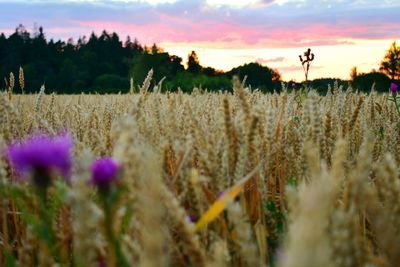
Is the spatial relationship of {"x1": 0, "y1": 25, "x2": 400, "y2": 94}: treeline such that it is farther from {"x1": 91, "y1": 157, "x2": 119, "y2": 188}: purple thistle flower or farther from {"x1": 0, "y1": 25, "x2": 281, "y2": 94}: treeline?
{"x1": 91, "y1": 157, "x2": 119, "y2": 188}: purple thistle flower

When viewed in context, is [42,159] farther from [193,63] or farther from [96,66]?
[96,66]

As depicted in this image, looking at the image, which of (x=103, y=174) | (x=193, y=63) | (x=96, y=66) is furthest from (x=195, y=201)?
(x=96, y=66)

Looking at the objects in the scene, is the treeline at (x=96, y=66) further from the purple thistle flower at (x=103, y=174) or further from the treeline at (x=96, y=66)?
the purple thistle flower at (x=103, y=174)

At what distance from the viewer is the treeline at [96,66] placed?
5816 cm

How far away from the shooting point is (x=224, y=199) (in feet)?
2.74

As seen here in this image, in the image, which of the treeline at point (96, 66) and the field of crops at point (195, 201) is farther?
the treeline at point (96, 66)

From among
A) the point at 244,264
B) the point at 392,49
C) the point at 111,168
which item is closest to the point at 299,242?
the point at 111,168

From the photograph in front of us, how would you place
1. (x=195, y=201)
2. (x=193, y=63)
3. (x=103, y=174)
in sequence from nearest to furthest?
(x=103, y=174) → (x=195, y=201) → (x=193, y=63)

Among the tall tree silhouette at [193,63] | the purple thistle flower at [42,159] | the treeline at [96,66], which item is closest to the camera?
the purple thistle flower at [42,159]

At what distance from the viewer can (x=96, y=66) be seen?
7406cm

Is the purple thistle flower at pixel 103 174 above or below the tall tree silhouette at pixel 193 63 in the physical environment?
below

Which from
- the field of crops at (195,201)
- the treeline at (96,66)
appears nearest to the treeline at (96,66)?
the treeline at (96,66)

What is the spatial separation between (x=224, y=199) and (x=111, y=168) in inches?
10.0

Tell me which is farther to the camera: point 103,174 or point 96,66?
point 96,66
